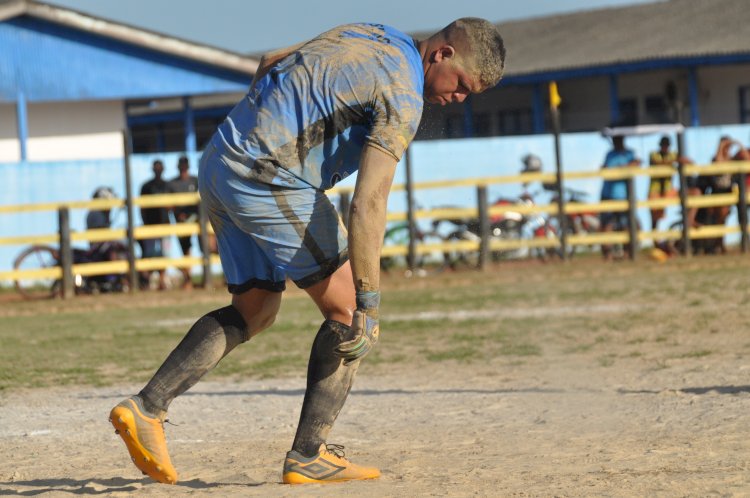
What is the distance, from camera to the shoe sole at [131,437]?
16.5 feet

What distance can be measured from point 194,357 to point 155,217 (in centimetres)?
1451

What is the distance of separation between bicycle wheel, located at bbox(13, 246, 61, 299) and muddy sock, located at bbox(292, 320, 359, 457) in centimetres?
1351

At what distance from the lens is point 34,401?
8219 mm

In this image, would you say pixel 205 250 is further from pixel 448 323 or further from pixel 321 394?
pixel 321 394

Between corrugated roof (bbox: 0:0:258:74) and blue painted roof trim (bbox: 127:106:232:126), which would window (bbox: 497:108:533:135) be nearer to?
blue painted roof trim (bbox: 127:106:232:126)

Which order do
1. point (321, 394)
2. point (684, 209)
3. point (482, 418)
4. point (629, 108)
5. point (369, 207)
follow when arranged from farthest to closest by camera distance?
point (629, 108)
point (684, 209)
point (482, 418)
point (321, 394)
point (369, 207)

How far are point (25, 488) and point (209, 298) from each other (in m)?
11.7

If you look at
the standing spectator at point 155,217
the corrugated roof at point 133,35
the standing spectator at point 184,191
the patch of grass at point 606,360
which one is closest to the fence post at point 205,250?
the standing spectator at point 184,191

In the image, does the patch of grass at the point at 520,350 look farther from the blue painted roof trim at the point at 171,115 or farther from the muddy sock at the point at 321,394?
the blue painted roof trim at the point at 171,115

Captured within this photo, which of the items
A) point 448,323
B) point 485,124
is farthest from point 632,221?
point 485,124

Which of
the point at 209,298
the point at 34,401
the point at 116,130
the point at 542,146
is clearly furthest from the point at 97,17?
the point at 34,401

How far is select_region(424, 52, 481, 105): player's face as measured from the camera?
16.4ft

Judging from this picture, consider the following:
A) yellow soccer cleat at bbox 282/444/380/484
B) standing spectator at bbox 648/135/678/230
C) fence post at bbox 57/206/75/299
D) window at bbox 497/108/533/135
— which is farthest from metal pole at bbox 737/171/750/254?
yellow soccer cleat at bbox 282/444/380/484

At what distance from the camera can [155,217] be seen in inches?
768
